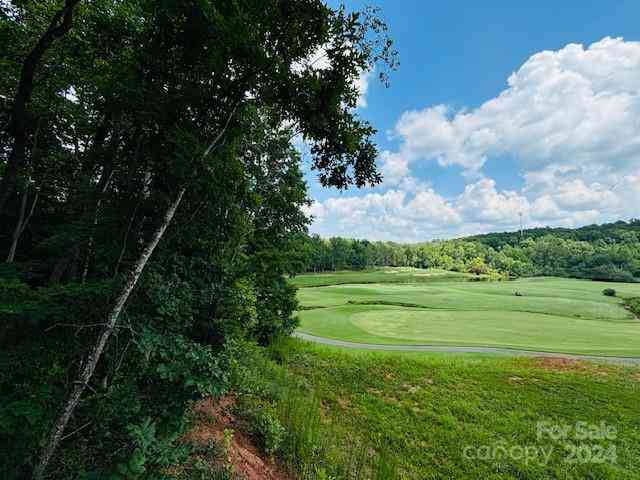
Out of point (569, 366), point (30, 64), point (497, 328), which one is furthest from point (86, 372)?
point (497, 328)

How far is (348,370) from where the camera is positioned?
1143 centimetres

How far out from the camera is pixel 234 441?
17.6 feet

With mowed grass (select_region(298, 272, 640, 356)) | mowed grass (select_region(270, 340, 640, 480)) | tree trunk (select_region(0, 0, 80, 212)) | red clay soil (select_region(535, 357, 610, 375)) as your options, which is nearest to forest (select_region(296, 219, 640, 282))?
mowed grass (select_region(298, 272, 640, 356))

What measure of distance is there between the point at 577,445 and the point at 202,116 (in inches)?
447

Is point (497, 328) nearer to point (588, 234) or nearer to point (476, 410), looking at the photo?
point (476, 410)

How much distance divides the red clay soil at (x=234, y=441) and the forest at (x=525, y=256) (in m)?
55.1

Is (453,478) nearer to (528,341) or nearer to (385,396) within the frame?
(385,396)

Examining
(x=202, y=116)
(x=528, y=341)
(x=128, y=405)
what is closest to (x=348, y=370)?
(x=128, y=405)

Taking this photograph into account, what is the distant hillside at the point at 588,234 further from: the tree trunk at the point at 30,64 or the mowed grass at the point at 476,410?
the tree trunk at the point at 30,64

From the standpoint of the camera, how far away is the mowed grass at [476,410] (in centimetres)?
625

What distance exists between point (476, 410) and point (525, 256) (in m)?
119

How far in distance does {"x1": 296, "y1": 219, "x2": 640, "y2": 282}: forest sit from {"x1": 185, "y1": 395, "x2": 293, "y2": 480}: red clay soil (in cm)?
5511

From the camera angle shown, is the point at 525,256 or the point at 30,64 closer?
the point at 30,64

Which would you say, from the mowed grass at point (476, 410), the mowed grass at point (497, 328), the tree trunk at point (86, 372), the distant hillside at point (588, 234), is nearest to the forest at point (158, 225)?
the tree trunk at point (86, 372)
